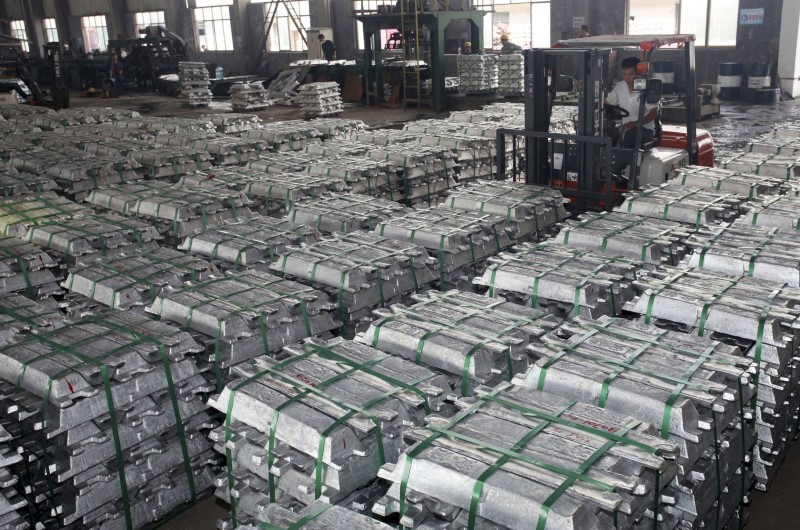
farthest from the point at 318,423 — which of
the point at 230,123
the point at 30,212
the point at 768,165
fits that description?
the point at 230,123

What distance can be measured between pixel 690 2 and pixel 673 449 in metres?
26.5

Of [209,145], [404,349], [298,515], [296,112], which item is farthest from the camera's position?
[296,112]

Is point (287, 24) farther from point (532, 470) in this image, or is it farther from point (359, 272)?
point (532, 470)

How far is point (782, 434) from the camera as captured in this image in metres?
4.85

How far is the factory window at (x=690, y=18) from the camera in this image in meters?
25.6

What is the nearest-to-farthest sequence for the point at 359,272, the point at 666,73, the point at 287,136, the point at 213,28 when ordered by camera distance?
the point at 359,272 < the point at 287,136 < the point at 666,73 < the point at 213,28

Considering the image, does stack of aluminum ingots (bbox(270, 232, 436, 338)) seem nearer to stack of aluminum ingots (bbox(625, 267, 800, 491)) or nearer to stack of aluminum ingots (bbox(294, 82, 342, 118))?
stack of aluminum ingots (bbox(625, 267, 800, 491))

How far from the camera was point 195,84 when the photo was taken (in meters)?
28.2

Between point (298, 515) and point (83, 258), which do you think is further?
point (83, 258)

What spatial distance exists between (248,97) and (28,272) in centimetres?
2049

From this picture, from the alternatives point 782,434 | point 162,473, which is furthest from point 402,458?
point 782,434

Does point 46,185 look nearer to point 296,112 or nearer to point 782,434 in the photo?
point 782,434

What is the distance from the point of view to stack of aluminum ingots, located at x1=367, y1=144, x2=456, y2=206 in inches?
392

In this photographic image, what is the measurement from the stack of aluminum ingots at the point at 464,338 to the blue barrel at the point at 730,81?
2337cm
